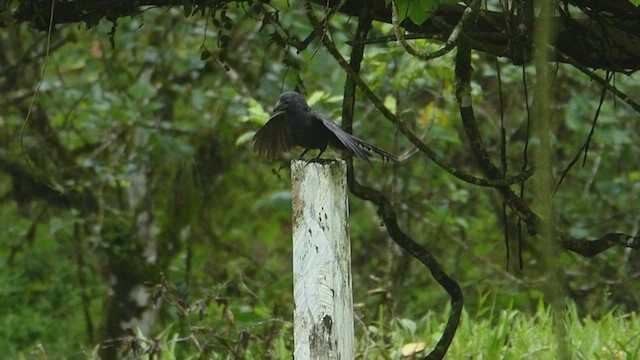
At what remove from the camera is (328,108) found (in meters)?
5.80

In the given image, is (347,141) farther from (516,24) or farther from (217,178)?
(217,178)

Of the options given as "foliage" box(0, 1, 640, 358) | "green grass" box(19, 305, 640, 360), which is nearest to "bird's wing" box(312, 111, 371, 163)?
"green grass" box(19, 305, 640, 360)

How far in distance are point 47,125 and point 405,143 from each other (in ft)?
8.33

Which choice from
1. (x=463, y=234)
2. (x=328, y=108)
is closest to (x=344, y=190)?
(x=328, y=108)

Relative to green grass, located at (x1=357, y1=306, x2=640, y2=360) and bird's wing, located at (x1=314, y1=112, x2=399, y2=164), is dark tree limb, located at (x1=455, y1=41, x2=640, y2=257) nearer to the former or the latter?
bird's wing, located at (x1=314, y1=112, x2=399, y2=164)

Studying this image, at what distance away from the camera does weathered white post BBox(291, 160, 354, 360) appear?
101 inches

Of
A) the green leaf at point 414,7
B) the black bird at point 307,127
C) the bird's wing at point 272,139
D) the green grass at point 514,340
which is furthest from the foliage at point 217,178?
the green leaf at point 414,7

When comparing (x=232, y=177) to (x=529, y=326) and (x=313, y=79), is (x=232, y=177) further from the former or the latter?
(x=529, y=326)

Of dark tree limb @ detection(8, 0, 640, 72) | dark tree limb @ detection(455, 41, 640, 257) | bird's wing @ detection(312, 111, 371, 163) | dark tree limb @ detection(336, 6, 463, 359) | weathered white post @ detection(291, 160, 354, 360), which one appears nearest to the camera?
weathered white post @ detection(291, 160, 354, 360)

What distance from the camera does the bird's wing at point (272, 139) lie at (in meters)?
3.20

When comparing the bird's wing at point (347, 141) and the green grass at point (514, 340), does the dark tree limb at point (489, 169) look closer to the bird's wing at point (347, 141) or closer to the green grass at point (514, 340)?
the bird's wing at point (347, 141)

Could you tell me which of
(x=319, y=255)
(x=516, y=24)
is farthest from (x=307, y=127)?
(x=516, y=24)

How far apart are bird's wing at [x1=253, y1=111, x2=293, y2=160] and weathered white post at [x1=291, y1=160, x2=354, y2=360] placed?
609 mm

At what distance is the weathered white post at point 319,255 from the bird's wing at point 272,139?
609 millimetres
